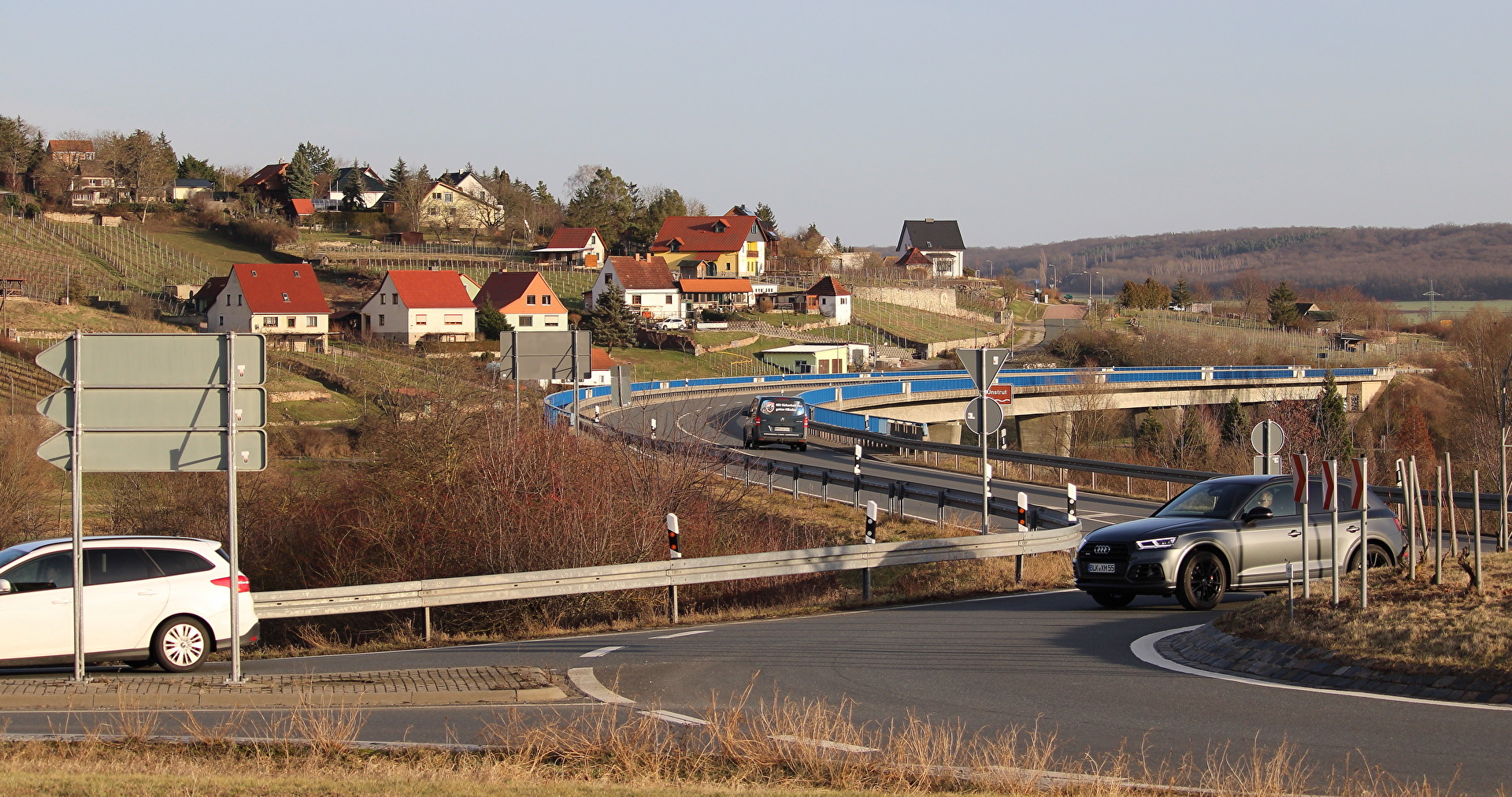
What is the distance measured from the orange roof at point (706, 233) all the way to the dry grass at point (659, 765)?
128708 millimetres

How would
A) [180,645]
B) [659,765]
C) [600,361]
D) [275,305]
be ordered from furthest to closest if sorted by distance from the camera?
1. [275,305]
2. [600,361]
3. [180,645]
4. [659,765]

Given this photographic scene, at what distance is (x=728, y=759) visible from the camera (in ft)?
25.3

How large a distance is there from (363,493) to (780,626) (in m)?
9.26

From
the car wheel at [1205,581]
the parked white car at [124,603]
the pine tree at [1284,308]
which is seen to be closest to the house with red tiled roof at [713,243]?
the pine tree at [1284,308]

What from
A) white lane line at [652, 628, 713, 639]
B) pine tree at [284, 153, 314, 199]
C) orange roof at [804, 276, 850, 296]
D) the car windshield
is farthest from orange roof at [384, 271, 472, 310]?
the car windshield

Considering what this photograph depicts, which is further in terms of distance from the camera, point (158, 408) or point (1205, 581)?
point (1205, 581)

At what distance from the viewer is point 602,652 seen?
12961mm

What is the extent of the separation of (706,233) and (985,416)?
4740 inches

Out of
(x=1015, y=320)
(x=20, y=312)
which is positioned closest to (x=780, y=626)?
(x=20, y=312)

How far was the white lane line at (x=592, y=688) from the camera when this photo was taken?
10.2 metres

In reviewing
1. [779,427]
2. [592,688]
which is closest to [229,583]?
[592,688]

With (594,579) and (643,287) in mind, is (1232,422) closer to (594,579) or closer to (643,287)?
(643,287)

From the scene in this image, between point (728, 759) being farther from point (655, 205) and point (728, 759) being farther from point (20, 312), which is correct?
point (655, 205)

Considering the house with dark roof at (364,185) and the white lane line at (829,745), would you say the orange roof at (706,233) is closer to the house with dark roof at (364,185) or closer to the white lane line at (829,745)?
the house with dark roof at (364,185)
